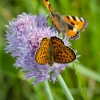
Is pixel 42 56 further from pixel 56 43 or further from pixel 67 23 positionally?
pixel 67 23

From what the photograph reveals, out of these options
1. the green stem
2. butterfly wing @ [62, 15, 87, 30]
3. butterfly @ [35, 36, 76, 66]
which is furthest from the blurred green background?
butterfly @ [35, 36, 76, 66]

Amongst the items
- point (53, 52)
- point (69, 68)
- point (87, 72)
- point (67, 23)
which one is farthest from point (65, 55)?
point (69, 68)

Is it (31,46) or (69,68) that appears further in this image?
(69,68)

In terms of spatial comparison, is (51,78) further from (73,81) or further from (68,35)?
(73,81)

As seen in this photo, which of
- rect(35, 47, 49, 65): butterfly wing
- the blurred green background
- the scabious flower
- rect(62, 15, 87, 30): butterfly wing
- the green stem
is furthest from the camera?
the blurred green background

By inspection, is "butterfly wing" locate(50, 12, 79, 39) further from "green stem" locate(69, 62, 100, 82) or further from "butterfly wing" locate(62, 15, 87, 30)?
"green stem" locate(69, 62, 100, 82)

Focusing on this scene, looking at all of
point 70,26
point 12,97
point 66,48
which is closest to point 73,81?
point 12,97

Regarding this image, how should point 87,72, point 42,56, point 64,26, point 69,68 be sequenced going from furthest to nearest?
1. point 69,68
2. point 87,72
3. point 64,26
4. point 42,56
